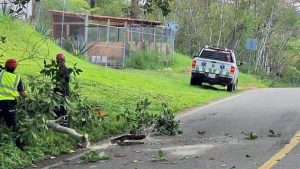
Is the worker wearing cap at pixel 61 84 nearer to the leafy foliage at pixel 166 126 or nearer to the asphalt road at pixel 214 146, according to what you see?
the asphalt road at pixel 214 146

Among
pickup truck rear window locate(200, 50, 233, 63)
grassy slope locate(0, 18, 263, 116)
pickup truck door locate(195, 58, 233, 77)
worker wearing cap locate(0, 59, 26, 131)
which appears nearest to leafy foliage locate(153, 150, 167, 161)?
worker wearing cap locate(0, 59, 26, 131)

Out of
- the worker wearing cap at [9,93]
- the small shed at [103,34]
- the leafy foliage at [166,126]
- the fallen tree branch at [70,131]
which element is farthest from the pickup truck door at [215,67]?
the worker wearing cap at [9,93]

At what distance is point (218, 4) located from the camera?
51156 mm

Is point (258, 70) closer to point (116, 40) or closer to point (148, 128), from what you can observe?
point (116, 40)

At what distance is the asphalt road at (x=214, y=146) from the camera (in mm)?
8664

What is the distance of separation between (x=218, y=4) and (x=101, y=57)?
2182 cm

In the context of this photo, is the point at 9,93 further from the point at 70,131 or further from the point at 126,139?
the point at 126,139

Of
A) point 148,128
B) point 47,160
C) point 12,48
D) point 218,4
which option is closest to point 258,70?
point 218,4

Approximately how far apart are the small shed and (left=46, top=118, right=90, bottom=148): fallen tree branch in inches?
811

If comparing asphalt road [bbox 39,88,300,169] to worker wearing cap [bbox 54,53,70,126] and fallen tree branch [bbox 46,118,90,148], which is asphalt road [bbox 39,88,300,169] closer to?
fallen tree branch [bbox 46,118,90,148]

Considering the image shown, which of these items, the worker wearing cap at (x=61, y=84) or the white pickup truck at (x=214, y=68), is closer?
the worker wearing cap at (x=61, y=84)

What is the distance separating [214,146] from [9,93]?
3.76 meters

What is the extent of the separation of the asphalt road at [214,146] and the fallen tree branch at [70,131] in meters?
0.24

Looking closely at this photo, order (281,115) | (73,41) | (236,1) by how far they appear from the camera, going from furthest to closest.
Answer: (236,1), (73,41), (281,115)
